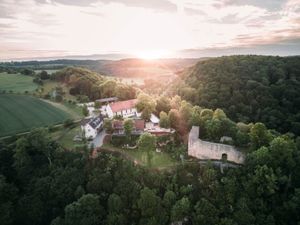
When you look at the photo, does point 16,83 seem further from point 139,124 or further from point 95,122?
point 139,124

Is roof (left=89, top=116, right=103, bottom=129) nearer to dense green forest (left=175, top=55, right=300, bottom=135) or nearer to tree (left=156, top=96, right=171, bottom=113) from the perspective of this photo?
tree (left=156, top=96, right=171, bottom=113)

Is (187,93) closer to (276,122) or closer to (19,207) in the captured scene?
(276,122)

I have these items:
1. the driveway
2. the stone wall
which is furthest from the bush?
the stone wall

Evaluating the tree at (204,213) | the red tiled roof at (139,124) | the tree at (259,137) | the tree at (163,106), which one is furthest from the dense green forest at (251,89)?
the tree at (204,213)

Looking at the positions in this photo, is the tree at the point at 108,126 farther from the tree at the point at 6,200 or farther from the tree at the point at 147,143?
the tree at the point at 6,200

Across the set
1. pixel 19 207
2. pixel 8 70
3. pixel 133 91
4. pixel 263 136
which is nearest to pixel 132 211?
pixel 19 207

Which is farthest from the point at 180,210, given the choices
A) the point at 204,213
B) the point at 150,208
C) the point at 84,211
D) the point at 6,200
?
the point at 6,200

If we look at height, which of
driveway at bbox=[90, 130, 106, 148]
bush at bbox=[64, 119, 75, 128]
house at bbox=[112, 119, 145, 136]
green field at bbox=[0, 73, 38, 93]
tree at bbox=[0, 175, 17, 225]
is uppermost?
green field at bbox=[0, 73, 38, 93]
